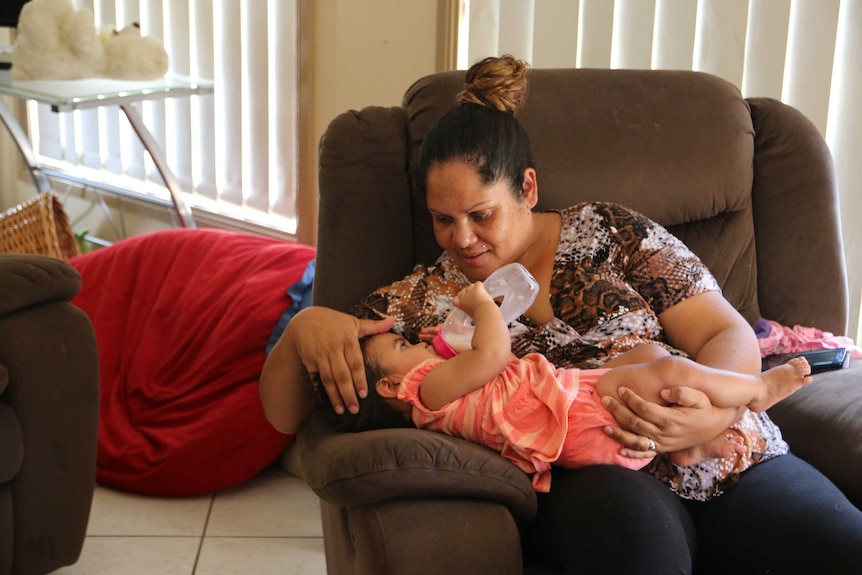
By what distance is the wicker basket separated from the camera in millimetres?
2941

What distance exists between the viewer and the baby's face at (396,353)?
5.09 ft

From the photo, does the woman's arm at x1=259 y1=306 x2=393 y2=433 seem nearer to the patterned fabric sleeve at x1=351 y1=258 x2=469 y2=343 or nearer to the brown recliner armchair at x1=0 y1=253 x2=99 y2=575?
the patterned fabric sleeve at x1=351 y1=258 x2=469 y2=343

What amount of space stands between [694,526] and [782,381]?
0.78 feet

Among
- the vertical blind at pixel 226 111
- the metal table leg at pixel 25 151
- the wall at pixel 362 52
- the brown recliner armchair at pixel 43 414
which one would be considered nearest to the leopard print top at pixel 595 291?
Answer: the brown recliner armchair at pixel 43 414

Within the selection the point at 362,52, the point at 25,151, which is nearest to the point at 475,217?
the point at 362,52

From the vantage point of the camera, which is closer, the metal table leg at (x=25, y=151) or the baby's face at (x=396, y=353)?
the baby's face at (x=396, y=353)

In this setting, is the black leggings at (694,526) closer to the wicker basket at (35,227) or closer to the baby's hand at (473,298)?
the baby's hand at (473,298)

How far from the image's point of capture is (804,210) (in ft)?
6.26

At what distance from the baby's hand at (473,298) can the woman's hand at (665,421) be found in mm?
232

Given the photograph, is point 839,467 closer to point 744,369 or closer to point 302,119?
point 744,369

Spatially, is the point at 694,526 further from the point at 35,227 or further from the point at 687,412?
the point at 35,227

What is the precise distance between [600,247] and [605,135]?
0.29 m

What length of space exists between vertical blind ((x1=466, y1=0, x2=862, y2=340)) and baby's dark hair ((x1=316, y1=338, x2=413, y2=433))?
1414 millimetres

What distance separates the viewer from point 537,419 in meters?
1.43
